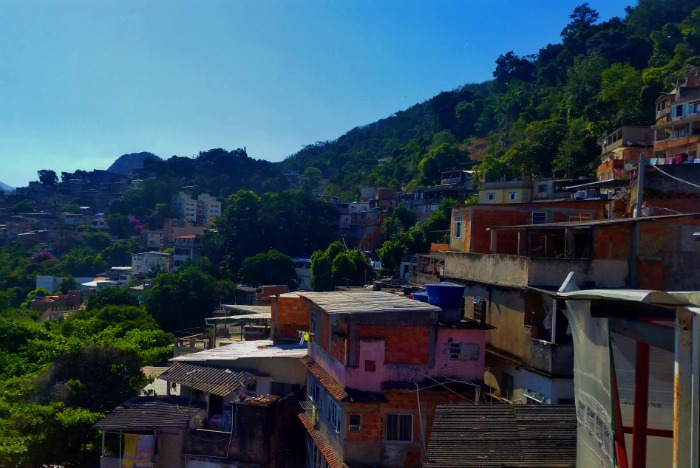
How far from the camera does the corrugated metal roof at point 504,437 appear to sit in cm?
864

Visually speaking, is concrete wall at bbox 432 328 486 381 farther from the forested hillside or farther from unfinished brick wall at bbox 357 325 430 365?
the forested hillside

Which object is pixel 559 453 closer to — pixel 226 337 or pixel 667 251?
pixel 667 251

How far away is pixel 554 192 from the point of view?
33.7 m

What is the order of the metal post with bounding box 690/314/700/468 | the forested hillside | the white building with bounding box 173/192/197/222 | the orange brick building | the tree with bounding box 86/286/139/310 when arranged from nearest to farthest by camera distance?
the metal post with bounding box 690/314/700/468, the orange brick building, the forested hillside, the tree with bounding box 86/286/139/310, the white building with bounding box 173/192/197/222

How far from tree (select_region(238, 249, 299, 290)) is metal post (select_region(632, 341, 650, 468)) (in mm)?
49579

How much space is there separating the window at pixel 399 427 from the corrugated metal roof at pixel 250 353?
16.8 ft

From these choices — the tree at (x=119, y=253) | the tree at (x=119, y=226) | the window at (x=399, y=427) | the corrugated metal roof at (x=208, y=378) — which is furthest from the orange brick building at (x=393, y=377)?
the tree at (x=119, y=226)

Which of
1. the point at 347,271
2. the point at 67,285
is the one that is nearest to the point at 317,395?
the point at 347,271

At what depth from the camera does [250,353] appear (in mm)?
19141

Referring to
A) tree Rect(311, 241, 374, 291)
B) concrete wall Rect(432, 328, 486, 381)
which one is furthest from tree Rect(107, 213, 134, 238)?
concrete wall Rect(432, 328, 486, 381)

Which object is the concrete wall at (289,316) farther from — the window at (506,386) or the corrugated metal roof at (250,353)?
the window at (506,386)

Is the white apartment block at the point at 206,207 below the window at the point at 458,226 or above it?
above

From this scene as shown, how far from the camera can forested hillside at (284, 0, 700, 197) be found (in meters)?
46.2

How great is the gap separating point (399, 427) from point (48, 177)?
423 ft
